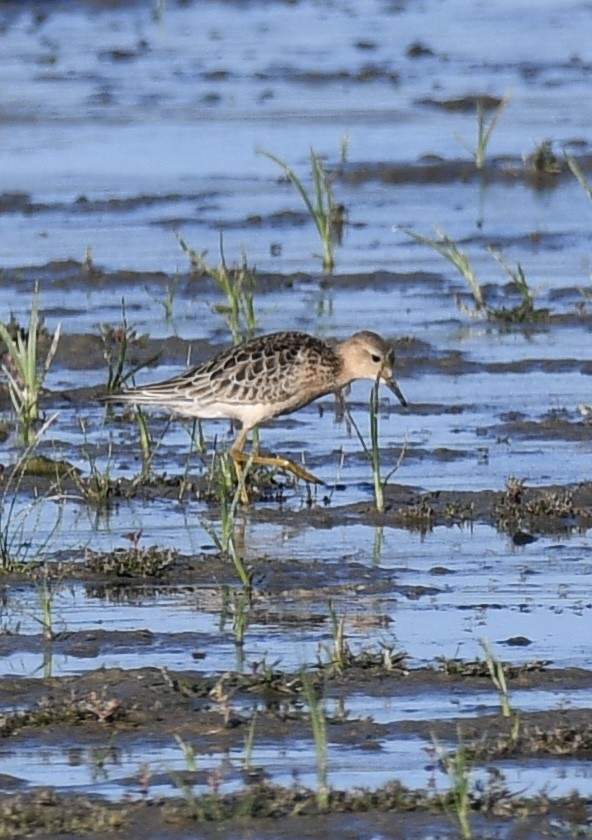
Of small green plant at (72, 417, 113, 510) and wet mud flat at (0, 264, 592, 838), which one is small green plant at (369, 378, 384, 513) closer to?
wet mud flat at (0, 264, 592, 838)

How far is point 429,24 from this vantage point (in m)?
31.5

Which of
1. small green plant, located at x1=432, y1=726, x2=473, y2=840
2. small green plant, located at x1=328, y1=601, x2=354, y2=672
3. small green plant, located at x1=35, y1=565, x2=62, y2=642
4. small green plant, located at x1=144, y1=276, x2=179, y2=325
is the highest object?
small green plant, located at x1=432, y1=726, x2=473, y2=840

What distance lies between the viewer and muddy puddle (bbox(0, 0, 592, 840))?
680 centimetres

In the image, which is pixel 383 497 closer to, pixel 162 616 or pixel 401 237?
pixel 162 616

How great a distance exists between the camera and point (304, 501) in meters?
10.6

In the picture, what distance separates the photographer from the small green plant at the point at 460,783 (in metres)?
6.09

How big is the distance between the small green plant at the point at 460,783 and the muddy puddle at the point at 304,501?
0.02 metres

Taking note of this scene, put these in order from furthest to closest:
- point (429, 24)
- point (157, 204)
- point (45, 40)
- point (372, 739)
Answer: point (429, 24) → point (45, 40) → point (157, 204) → point (372, 739)

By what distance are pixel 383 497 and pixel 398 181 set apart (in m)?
9.52

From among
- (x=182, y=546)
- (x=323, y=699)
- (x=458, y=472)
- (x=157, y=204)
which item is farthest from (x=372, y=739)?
(x=157, y=204)

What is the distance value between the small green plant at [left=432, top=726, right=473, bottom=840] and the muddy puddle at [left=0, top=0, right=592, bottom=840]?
0.02m

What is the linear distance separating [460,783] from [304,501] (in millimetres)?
4571

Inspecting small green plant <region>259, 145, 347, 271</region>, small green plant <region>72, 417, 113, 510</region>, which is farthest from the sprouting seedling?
small green plant <region>72, 417, 113, 510</region>

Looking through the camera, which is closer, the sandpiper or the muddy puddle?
the muddy puddle
